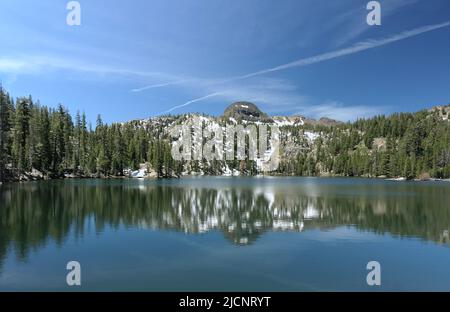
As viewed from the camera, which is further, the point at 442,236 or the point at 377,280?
the point at 442,236

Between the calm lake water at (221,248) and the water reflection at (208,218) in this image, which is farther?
the water reflection at (208,218)

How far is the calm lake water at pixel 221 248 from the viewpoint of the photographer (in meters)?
25.0

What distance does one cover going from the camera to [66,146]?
578ft

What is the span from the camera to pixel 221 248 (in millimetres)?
35125

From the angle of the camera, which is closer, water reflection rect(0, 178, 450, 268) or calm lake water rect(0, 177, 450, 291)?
calm lake water rect(0, 177, 450, 291)

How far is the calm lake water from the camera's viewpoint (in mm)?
25031

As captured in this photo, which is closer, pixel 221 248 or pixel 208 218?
pixel 221 248
